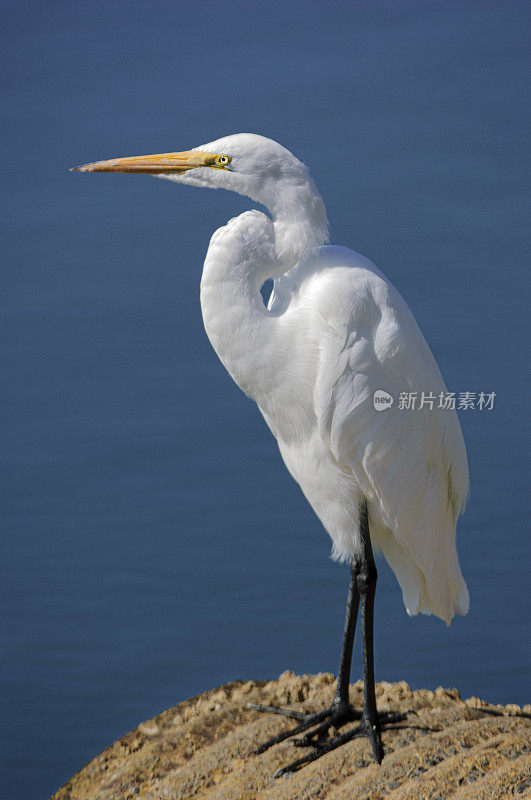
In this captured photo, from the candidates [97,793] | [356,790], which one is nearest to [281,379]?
[356,790]

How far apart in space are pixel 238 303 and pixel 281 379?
0.61ft

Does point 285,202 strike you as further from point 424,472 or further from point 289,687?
point 289,687

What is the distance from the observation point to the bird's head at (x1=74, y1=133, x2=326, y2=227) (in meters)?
1.99

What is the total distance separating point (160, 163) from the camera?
2.02 metres

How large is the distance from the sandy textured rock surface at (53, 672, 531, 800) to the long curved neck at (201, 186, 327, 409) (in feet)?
2.64

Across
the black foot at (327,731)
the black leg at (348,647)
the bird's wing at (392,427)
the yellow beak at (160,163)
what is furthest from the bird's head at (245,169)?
the black foot at (327,731)

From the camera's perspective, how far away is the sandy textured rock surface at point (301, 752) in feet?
6.27

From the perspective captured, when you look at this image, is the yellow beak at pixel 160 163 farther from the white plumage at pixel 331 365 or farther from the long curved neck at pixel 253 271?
the long curved neck at pixel 253 271

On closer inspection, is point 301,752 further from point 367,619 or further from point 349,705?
point 367,619

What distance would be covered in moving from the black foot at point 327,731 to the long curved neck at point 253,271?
0.76m

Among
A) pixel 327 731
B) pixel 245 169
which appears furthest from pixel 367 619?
pixel 245 169

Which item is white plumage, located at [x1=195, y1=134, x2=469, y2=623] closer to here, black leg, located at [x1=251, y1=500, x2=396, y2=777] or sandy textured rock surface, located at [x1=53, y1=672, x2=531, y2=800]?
black leg, located at [x1=251, y1=500, x2=396, y2=777]

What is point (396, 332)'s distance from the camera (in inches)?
79.7

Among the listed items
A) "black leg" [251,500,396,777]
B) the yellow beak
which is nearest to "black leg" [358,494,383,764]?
"black leg" [251,500,396,777]
